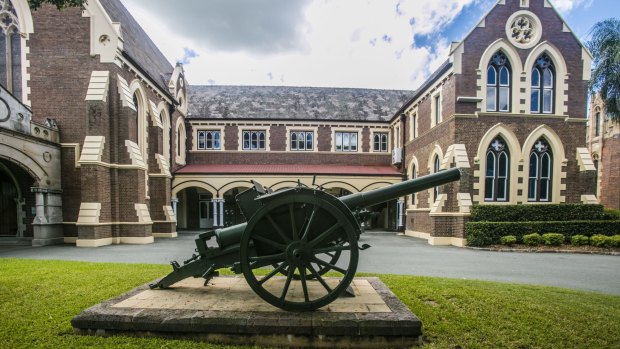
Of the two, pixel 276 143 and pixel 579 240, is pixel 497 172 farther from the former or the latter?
pixel 276 143

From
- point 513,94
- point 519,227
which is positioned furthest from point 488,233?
point 513,94

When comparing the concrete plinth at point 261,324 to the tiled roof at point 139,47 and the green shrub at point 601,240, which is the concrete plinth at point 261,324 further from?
the tiled roof at point 139,47

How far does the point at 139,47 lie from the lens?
1515 cm

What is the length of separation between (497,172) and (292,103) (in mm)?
13789

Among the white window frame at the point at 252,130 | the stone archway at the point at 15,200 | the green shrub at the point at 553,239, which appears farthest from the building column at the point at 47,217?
the green shrub at the point at 553,239

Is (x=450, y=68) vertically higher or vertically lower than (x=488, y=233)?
higher

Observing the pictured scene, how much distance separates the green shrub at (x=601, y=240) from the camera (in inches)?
413

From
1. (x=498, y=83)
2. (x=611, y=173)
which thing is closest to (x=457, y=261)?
(x=498, y=83)

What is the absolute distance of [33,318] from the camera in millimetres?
3721

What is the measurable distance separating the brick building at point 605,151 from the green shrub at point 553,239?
15.1 meters

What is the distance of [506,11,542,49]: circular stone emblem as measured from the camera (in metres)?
12.1

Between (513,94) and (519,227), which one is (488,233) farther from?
(513,94)

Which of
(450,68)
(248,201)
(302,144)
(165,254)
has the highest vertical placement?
(450,68)

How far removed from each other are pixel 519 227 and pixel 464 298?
8.38 meters
